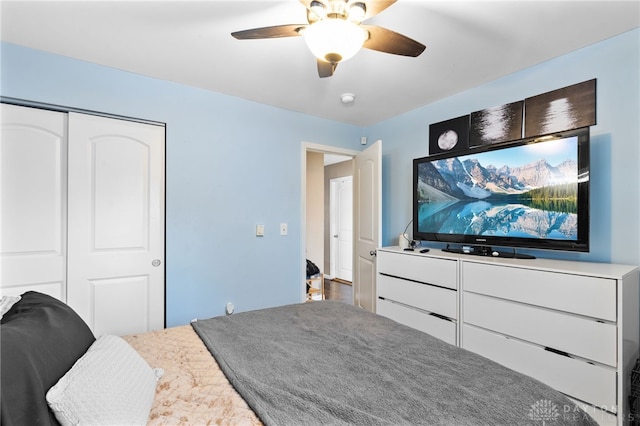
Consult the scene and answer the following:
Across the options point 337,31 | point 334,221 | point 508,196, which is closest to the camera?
point 337,31

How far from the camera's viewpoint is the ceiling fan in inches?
50.6

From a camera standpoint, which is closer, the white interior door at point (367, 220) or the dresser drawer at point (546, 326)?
the dresser drawer at point (546, 326)

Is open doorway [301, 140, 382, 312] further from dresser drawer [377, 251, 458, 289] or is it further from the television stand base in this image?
the television stand base

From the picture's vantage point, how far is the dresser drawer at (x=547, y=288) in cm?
160

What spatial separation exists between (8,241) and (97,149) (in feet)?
A: 2.62

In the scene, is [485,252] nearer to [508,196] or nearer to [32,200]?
[508,196]

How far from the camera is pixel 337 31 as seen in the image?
128 cm

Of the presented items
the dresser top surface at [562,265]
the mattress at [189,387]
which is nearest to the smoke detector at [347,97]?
the dresser top surface at [562,265]

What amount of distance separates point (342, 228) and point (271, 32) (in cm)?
463

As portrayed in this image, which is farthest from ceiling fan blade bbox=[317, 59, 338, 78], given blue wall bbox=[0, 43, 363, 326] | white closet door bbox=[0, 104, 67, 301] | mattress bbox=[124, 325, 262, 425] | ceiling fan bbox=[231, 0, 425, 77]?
white closet door bbox=[0, 104, 67, 301]

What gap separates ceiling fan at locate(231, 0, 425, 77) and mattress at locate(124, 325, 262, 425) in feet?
4.60

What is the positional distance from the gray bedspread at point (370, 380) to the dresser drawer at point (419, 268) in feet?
2.78

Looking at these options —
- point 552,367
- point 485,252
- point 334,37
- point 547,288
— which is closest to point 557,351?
point 552,367

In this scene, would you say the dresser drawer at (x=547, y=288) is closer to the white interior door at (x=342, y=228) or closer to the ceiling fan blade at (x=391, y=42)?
the ceiling fan blade at (x=391, y=42)
